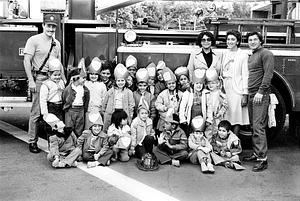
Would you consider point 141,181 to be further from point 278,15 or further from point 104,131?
point 278,15

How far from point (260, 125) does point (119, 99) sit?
1.84m

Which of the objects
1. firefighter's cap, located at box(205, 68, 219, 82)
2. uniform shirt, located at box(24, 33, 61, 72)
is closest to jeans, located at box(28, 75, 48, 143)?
uniform shirt, located at box(24, 33, 61, 72)

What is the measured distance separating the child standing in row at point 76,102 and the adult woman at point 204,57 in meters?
1.50

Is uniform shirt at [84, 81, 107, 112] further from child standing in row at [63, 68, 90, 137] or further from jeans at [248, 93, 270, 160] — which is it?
jeans at [248, 93, 270, 160]

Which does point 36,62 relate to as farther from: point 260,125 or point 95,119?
point 260,125

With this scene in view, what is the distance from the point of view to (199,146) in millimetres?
5996

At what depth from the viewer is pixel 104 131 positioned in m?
6.43

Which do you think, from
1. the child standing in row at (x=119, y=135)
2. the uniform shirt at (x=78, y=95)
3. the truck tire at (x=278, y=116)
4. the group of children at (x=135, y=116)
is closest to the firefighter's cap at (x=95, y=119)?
the group of children at (x=135, y=116)

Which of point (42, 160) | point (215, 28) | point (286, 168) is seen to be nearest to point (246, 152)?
point (286, 168)

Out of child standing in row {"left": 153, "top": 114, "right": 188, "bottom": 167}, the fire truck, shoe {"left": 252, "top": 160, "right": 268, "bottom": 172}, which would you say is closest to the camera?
shoe {"left": 252, "top": 160, "right": 268, "bottom": 172}

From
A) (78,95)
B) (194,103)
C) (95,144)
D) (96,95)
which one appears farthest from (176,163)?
(78,95)

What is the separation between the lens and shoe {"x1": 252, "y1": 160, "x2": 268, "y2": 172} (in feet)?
19.4

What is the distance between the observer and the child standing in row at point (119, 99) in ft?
21.1

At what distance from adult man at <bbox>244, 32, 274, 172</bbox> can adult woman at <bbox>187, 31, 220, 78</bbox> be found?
1.98 ft
